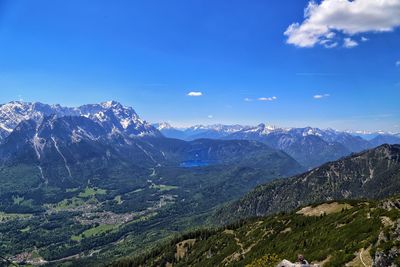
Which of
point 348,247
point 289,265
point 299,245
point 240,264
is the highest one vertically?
point 289,265

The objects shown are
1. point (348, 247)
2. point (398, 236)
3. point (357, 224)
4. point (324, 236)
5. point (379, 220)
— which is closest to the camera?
point (398, 236)

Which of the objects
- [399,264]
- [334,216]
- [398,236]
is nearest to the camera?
[399,264]

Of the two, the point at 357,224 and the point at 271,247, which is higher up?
the point at 357,224

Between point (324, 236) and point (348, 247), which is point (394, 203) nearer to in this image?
point (324, 236)

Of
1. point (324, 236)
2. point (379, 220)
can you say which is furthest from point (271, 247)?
point (379, 220)

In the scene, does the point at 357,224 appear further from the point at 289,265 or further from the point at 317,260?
the point at 289,265

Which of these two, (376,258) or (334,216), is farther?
(334,216)

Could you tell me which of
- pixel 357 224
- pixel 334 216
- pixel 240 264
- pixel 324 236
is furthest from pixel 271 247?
pixel 357 224

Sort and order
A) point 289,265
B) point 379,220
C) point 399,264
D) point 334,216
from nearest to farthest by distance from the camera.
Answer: point 289,265 → point 399,264 → point 379,220 → point 334,216

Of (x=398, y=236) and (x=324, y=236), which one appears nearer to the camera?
(x=398, y=236)
